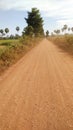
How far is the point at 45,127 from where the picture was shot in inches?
215

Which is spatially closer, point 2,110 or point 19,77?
point 2,110

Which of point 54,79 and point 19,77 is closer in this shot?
point 54,79

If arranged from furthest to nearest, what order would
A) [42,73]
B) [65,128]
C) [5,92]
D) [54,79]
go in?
[42,73] < [54,79] < [5,92] < [65,128]

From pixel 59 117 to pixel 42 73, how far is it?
6227 millimetres

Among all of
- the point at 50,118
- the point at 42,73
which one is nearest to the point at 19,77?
the point at 42,73

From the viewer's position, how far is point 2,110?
664 cm

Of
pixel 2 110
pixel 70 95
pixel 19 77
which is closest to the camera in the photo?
pixel 2 110

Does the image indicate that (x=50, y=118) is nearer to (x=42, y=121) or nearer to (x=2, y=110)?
(x=42, y=121)

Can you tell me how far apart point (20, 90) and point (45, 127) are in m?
3.38

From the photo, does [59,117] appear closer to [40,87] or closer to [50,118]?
[50,118]

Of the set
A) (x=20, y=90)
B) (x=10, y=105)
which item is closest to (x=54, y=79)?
(x=20, y=90)

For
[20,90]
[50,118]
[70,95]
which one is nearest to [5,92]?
[20,90]

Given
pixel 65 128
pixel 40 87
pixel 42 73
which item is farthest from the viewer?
pixel 42 73

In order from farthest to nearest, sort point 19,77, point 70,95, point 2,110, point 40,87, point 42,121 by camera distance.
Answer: point 19,77, point 40,87, point 70,95, point 2,110, point 42,121
